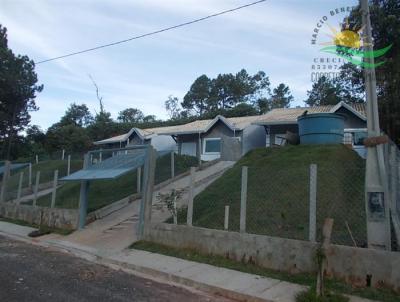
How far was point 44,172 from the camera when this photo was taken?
2569cm

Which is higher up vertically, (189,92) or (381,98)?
(189,92)

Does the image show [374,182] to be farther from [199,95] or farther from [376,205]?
[199,95]

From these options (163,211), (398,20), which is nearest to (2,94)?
(163,211)

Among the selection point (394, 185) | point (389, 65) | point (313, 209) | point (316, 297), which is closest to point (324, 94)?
point (389, 65)

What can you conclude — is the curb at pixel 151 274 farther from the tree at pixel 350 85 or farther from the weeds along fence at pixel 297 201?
the tree at pixel 350 85

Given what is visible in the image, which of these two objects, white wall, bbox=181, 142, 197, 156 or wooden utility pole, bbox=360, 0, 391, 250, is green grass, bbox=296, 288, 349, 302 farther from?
white wall, bbox=181, 142, 197, 156

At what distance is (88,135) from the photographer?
43500mm

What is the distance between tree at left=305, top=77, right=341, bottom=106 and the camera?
36031mm

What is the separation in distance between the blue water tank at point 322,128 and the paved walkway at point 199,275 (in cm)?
865

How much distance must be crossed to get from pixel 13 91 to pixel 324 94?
3152 cm

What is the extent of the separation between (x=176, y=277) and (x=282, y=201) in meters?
3.80

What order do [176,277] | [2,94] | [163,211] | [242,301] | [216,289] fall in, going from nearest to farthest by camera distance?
[242,301]
[216,289]
[176,277]
[163,211]
[2,94]

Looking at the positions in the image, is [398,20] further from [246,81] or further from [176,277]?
[246,81]

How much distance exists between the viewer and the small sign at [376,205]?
6.80 meters
